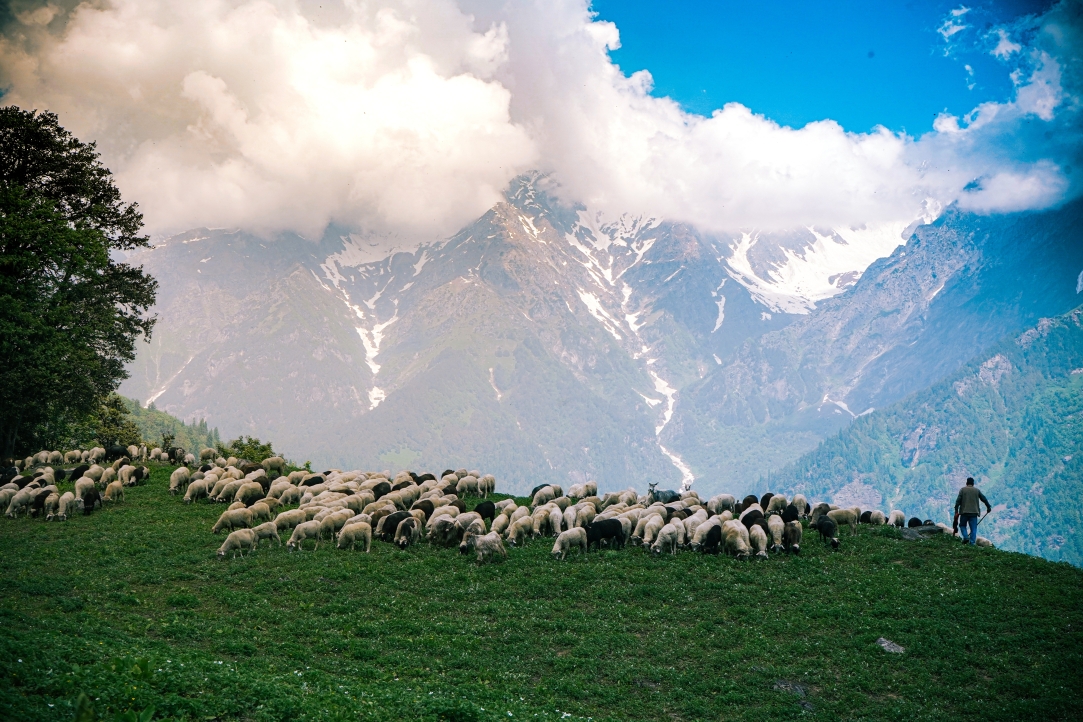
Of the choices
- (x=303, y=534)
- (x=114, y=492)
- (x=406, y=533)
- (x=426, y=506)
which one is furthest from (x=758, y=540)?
(x=114, y=492)

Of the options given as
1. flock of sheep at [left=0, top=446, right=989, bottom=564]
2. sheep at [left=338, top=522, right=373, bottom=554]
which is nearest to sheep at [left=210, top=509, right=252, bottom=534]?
flock of sheep at [left=0, top=446, right=989, bottom=564]

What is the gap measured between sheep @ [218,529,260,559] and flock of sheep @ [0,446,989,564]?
0.04 metres

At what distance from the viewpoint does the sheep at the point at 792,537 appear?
3018 centimetres

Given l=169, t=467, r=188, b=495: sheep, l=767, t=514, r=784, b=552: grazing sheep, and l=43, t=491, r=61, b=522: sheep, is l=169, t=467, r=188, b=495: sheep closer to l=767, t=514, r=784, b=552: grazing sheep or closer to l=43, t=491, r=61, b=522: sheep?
l=43, t=491, r=61, b=522: sheep

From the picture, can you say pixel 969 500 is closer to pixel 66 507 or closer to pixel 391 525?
pixel 391 525

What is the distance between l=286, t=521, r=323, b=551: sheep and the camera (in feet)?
99.5

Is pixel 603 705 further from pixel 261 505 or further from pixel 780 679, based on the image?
pixel 261 505

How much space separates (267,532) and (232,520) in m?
2.18

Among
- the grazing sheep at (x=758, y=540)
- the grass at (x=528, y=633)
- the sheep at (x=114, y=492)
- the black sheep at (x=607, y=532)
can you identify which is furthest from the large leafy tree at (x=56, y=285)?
the grazing sheep at (x=758, y=540)

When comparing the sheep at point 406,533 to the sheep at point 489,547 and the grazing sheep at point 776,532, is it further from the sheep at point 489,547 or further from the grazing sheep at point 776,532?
the grazing sheep at point 776,532

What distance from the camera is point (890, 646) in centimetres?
2134

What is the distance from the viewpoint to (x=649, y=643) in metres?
21.9

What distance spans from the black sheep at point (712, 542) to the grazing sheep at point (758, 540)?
4.04ft

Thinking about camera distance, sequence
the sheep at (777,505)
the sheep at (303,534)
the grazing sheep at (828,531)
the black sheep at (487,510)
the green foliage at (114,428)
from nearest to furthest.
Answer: the sheep at (303,534), the grazing sheep at (828,531), the black sheep at (487,510), the sheep at (777,505), the green foliage at (114,428)
